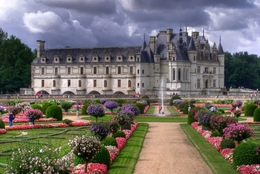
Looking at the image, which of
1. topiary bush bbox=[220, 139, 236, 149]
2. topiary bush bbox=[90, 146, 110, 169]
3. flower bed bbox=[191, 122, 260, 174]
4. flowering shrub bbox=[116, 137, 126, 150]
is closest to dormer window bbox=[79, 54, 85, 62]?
flower bed bbox=[191, 122, 260, 174]

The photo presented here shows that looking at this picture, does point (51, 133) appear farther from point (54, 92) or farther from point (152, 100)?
point (54, 92)

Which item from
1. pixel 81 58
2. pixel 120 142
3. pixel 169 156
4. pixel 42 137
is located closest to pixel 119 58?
pixel 81 58

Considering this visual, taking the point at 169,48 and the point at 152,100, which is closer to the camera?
the point at 152,100

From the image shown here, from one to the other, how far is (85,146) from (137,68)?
2568 inches

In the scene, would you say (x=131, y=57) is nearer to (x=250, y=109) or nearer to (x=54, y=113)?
(x=250, y=109)

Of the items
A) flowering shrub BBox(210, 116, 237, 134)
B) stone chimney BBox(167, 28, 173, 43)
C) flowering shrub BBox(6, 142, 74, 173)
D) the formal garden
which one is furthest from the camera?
stone chimney BBox(167, 28, 173, 43)

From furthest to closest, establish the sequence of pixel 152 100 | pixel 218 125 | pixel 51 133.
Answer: pixel 152 100 → pixel 51 133 → pixel 218 125

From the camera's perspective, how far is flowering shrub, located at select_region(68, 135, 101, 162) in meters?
13.4

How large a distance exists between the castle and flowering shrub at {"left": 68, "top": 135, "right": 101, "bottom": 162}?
63004mm

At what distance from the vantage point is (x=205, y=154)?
18.7 m

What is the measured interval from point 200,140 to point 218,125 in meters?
2.01

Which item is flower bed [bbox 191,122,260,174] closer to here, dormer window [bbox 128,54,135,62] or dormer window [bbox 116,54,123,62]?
dormer window [bbox 128,54,135,62]

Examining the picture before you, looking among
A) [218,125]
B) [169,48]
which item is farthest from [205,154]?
[169,48]

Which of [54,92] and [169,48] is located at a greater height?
[169,48]
